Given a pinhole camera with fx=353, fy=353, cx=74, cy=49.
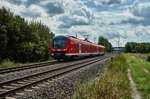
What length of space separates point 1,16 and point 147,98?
2659cm

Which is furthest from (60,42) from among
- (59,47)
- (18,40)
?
(18,40)

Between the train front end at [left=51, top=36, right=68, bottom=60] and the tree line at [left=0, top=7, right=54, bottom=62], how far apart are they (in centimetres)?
206

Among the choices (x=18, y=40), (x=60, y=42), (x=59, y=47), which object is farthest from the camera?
(x=60, y=42)

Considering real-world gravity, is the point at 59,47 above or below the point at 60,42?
below

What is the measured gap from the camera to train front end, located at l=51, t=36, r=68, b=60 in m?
39.8

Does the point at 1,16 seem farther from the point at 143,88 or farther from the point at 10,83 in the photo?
the point at 143,88

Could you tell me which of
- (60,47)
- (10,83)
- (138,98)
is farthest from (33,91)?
(60,47)

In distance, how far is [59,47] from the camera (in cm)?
4041

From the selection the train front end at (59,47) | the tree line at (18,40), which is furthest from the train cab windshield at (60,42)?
the tree line at (18,40)

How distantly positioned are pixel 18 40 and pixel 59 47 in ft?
15.7

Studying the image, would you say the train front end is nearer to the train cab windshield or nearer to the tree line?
the train cab windshield

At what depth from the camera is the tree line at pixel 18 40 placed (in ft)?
117

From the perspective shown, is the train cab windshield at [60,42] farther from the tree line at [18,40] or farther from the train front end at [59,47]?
the tree line at [18,40]

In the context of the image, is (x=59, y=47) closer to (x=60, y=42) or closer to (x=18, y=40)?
(x=60, y=42)
